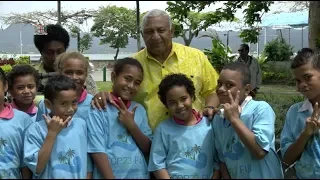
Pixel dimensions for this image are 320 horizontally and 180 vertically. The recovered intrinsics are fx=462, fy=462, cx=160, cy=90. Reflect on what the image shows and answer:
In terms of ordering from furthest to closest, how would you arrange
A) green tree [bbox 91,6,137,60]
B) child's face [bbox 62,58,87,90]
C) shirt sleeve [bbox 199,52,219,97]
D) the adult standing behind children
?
1. green tree [bbox 91,6,137,60]
2. the adult standing behind children
3. shirt sleeve [bbox 199,52,219,97]
4. child's face [bbox 62,58,87,90]

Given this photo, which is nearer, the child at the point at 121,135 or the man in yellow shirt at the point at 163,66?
the child at the point at 121,135

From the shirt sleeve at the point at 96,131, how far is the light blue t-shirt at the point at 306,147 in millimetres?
1165

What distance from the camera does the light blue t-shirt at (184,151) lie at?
282cm

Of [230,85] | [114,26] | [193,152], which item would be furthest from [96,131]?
[114,26]

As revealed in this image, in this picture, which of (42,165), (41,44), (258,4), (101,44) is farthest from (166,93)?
(101,44)

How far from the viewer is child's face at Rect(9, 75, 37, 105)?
3.28 metres

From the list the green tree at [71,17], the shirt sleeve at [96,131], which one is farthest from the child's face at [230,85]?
the green tree at [71,17]

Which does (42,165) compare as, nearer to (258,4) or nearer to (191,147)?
(191,147)

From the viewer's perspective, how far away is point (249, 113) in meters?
2.82

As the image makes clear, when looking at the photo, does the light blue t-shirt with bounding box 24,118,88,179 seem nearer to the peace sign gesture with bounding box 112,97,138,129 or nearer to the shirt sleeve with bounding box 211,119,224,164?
the peace sign gesture with bounding box 112,97,138,129

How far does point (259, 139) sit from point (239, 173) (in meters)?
0.26

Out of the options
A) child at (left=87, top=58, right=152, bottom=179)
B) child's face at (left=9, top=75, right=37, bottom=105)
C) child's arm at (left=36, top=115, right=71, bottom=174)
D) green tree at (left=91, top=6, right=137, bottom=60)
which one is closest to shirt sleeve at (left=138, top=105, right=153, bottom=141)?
child at (left=87, top=58, right=152, bottom=179)

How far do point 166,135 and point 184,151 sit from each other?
Result: 6.1 inches

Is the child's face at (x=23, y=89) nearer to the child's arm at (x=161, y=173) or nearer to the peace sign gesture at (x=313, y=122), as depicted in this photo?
the child's arm at (x=161, y=173)
